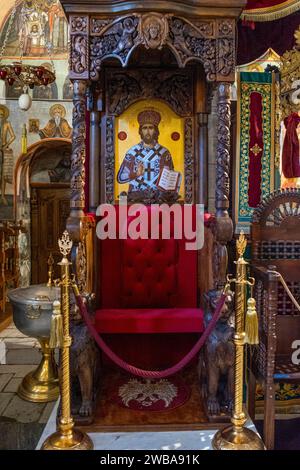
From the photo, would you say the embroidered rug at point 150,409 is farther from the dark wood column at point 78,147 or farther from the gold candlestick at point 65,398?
the dark wood column at point 78,147

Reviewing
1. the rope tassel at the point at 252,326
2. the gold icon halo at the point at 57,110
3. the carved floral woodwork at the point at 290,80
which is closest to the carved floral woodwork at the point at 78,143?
the rope tassel at the point at 252,326

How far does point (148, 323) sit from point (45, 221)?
8.26m

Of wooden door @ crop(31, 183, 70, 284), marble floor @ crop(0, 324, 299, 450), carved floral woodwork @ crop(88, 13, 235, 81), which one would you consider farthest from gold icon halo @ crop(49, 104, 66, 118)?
carved floral woodwork @ crop(88, 13, 235, 81)

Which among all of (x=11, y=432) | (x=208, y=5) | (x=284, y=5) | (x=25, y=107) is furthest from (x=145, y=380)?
(x=25, y=107)

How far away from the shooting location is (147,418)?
2957 mm

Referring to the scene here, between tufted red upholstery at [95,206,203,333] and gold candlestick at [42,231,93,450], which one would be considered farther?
tufted red upholstery at [95,206,203,333]

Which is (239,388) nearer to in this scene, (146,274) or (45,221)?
(146,274)

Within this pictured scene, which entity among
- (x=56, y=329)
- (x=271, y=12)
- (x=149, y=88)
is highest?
(x=271, y=12)

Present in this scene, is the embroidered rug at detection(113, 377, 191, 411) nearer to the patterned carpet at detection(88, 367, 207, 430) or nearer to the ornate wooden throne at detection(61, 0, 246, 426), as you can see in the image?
the patterned carpet at detection(88, 367, 207, 430)

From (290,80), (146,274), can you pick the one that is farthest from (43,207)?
(290,80)

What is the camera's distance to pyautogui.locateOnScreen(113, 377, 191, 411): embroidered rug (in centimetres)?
316
